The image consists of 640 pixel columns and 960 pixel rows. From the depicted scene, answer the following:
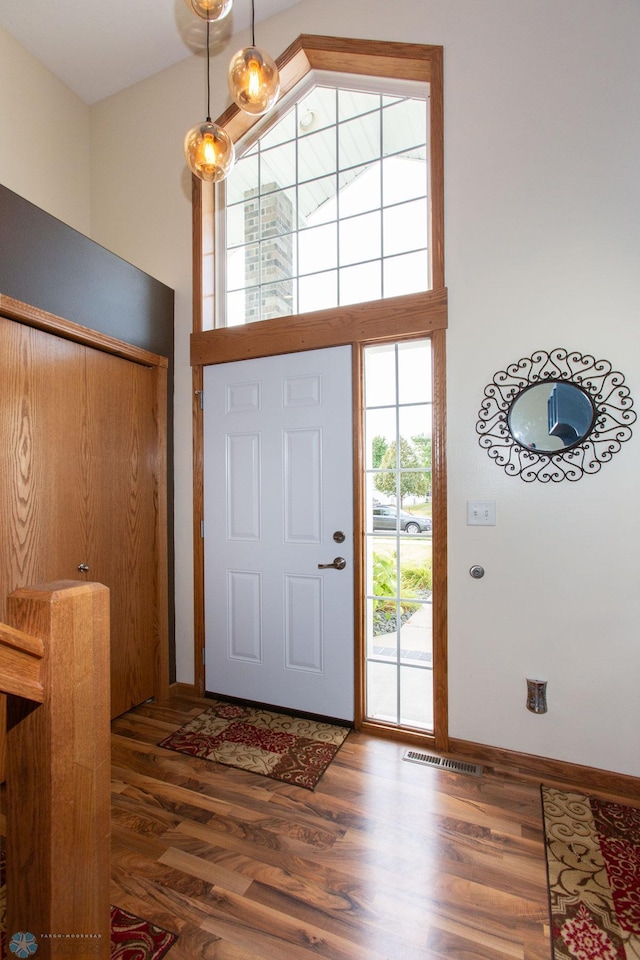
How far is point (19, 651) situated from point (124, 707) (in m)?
2.31

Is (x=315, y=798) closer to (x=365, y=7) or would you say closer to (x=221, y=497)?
(x=221, y=497)

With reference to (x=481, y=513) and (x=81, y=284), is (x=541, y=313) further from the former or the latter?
(x=81, y=284)

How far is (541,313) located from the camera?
6.82 feet

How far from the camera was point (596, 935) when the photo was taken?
134 cm

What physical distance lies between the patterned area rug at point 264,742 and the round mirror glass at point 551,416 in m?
1.80

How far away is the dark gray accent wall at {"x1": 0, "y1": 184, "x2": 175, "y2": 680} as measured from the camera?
6.56 ft

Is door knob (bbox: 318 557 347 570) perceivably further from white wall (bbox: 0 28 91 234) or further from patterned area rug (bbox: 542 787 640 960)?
white wall (bbox: 0 28 91 234)

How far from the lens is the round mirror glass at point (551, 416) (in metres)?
2.00

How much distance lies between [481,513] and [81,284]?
91.4 inches

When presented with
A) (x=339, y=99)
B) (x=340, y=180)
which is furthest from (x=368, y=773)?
(x=339, y=99)

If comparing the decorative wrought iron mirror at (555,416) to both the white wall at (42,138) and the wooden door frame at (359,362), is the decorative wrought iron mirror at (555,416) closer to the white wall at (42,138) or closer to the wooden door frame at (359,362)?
the wooden door frame at (359,362)

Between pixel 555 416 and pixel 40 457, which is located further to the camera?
pixel 40 457

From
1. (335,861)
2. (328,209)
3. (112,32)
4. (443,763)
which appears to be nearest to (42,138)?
(112,32)

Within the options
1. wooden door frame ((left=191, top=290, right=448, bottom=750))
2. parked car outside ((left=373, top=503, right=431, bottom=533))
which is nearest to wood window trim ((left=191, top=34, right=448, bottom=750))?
wooden door frame ((left=191, top=290, right=448, bottom=750))
